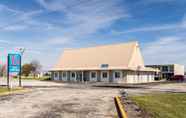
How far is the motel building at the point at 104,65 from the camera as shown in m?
47.2

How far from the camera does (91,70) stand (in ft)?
166

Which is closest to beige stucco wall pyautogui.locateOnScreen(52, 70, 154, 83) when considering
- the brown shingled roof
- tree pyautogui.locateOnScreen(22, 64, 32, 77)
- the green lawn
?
the brown shingled roof

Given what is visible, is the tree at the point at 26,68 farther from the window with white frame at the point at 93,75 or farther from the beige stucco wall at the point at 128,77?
the window with white frame at the point at 93,75

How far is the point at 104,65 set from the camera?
161ft

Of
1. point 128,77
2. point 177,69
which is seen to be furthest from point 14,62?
point 177,69

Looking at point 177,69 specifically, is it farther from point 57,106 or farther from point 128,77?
point 57,106

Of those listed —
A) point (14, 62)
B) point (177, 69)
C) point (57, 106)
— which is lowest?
point (57, 106)

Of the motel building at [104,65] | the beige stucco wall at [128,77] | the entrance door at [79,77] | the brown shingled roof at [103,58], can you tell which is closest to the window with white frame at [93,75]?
the motel building at [104,65]

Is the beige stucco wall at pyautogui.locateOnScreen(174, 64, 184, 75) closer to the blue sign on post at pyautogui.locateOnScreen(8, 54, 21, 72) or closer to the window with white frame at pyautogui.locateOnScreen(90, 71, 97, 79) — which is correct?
the window with white frame at pyautogui.locateOnScreen(90, 71, 97, 79)

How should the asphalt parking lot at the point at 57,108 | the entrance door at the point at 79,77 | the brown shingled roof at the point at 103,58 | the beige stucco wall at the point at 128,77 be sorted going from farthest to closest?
the entrance door at the point at 79,77, the brown shingled roof at the point at 103,58, the beige stucco wall at the point at 128,77, the asphalt parking lot at the point at 57,108

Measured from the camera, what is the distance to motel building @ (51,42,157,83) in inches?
1858

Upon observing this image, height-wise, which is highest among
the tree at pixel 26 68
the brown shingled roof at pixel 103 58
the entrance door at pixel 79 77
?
the brown shingled roof at pixel 103 58

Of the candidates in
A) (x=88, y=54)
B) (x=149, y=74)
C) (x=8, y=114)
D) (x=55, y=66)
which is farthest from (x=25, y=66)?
(x=8, y=114)

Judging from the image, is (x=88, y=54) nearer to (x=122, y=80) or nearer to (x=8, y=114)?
(x=122, y=80)
